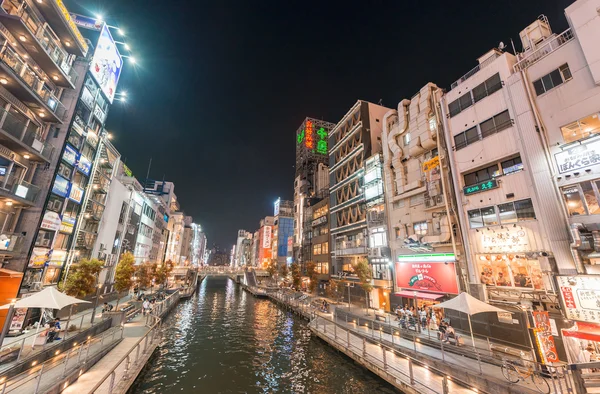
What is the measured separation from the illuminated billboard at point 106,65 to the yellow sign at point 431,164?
41.6 m

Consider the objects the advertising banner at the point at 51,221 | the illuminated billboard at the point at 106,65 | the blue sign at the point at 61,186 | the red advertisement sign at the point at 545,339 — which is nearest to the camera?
the red advertisement sign at the point at 545,339

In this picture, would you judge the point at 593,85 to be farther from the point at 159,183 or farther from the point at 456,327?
the point at 159,183

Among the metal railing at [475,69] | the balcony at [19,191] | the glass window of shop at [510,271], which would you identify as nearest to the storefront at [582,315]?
the glass window of shop at [510,271]

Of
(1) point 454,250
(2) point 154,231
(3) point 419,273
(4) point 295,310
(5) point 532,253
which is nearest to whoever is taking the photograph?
(5) point 532,253

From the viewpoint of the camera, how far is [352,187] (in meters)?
44.0

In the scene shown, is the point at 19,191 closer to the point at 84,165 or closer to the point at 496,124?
the point at 84,165

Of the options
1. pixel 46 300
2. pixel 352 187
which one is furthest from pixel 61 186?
pixel 352 187

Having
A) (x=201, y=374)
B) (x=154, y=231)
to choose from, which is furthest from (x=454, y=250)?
(x=154, y=231)

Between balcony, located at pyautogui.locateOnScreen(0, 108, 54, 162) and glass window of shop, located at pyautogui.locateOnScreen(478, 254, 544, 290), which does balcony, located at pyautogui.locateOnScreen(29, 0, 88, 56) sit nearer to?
balcony, located at pyautogui.locateOnScreen(0, 108, 54, 162)

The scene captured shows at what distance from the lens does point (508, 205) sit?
808 inches

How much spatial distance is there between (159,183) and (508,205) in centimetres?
10981

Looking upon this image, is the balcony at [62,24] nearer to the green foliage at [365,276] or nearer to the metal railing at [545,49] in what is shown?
the green foliage at [365,276]

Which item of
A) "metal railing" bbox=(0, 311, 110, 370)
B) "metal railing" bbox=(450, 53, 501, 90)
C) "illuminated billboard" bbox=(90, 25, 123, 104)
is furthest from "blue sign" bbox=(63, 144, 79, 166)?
"metal railing" bbox=(450, 53, 501, 90)

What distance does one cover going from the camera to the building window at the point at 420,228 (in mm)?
28525
